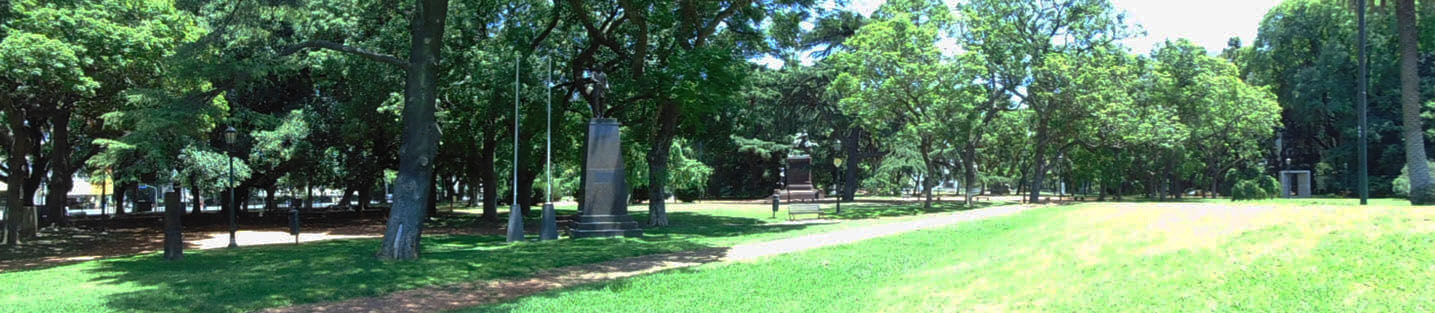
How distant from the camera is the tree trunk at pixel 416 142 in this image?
500 inches

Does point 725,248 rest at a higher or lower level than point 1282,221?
lower

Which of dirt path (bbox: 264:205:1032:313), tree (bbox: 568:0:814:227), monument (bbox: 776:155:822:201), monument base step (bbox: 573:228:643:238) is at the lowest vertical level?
dirt path (bbox: 264:205:1032:313)

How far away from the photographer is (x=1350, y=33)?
4416 cm

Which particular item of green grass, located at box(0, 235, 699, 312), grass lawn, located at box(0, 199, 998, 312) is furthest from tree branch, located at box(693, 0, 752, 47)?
green grass, located at box(0, 235, 699, 312)

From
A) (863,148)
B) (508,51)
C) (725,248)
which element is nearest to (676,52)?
(508,51)

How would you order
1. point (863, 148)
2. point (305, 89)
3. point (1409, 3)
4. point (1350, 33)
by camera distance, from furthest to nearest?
point (863, 148), point (1350, 33), point (305, 89), point (1409, 3)

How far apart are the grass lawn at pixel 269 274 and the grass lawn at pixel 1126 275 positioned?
2.58 meters

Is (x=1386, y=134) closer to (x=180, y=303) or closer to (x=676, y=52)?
(x=676, y=52)

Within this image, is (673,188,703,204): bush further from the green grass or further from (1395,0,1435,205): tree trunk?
(1395,0,1435,205): tree trunk

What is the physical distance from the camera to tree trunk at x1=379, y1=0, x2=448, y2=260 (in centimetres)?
1271

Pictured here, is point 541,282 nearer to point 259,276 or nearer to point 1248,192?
point 259,276

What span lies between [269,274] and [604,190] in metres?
8.45

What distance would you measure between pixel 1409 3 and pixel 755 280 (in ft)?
66.1

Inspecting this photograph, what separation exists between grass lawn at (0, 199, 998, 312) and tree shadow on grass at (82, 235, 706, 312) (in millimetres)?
13
